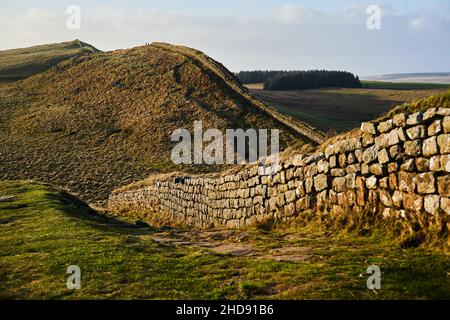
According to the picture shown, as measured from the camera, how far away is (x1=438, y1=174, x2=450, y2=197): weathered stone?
820 cm

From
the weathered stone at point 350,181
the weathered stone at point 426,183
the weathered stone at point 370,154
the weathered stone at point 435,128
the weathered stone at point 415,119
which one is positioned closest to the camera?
the weathered stone at point 435,128

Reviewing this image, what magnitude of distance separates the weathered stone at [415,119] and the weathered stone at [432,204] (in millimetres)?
1299

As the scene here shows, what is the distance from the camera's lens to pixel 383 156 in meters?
9.73

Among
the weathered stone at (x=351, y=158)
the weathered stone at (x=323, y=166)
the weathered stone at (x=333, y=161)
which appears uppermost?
the weathered stone at (x=351, y=158)

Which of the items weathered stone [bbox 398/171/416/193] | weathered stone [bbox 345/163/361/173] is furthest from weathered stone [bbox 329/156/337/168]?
weathered stone [bbox 398/171/416/193]

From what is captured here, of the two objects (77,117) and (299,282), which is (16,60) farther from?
(299,282)

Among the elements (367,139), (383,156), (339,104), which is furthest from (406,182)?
(339,104)

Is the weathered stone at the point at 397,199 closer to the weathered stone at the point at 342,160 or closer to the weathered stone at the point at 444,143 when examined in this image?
the weathered stone at the point at 444,143

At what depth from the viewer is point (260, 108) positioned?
46.0 meters

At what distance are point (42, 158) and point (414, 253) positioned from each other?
35.1 metres

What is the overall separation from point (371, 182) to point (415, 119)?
1730mm

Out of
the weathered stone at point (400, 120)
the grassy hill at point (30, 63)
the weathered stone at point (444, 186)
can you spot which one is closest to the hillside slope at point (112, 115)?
the grassy hill at point (30, 63)

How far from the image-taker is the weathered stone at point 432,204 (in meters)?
8.41

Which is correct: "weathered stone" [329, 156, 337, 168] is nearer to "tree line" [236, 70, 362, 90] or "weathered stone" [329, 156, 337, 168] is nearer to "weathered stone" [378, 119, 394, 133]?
"weathered stone" [378, 119, 394, 133]
